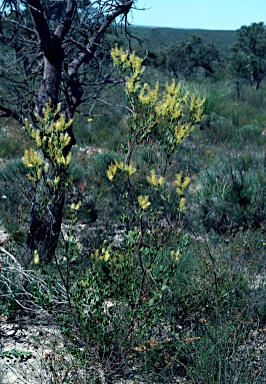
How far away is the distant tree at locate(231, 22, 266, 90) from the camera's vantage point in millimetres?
28953

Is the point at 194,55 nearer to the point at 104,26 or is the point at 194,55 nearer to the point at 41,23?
the point at 104,26

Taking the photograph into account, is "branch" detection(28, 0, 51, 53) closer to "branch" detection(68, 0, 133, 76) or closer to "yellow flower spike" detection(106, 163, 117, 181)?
"branch" detection(68, 0, 133, 76)

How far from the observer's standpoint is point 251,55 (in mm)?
30062

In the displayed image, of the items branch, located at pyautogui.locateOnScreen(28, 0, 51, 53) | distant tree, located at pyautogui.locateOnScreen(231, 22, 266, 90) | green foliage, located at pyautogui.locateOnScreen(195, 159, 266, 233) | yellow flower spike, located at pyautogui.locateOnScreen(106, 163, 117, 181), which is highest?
distant tree, located at pyautogui.locateOnScreen(231, 22, 266, 90)

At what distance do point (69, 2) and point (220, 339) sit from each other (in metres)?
3.29

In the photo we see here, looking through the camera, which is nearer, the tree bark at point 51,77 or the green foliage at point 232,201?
the tree bark at point 51,77

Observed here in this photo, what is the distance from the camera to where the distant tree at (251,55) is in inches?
1140

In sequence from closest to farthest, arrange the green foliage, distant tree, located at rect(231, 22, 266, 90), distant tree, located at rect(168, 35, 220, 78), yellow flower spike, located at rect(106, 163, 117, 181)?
yellow flower spike, located at rect(106, 163, 117, 181) → the green foliage → distant tree, located at rect(231, 22, 266, 90) → distant tree, located at rect(168, 35, 220, 78)

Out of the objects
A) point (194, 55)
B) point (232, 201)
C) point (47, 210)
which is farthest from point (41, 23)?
point (194, 55)

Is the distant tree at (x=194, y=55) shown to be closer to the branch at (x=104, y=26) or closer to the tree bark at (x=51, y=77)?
the branch at (x=104, y=26)

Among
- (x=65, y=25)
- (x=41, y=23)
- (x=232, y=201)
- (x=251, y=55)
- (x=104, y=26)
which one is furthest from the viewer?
(x=251, y=55)

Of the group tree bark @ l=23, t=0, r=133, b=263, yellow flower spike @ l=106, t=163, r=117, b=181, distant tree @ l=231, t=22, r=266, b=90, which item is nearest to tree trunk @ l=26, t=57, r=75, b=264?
tree bark @ l=23, t=0, r=133, b=263

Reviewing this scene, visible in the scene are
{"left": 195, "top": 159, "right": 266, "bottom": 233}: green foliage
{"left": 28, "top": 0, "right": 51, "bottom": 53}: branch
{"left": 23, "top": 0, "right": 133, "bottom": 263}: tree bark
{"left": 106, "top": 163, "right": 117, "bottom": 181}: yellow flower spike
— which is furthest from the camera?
{"left": 195, "top": 159, "right": 266, "bottom": 233}: green foliage

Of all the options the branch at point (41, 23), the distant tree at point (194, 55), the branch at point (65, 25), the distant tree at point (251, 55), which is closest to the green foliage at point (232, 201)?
the branch at point (65, 25)
